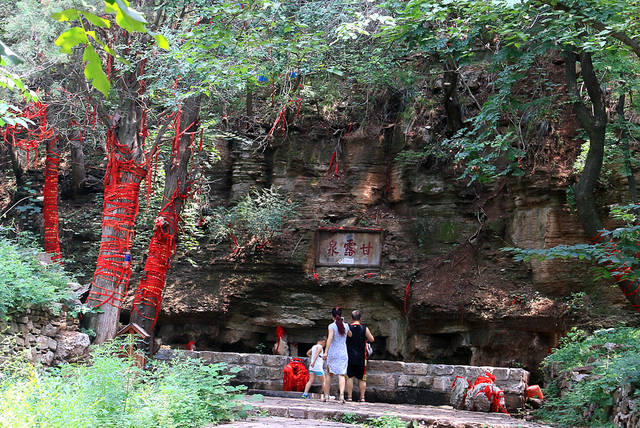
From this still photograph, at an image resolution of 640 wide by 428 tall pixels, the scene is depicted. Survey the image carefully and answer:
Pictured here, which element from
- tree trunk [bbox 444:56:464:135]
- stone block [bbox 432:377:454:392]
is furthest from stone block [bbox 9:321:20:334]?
tree trunk [bbox 444:56:464:135]

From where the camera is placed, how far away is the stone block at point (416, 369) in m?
10.3

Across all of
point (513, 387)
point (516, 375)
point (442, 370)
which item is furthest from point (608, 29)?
point (442, 370)

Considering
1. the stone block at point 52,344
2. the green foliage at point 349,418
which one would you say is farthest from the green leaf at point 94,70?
the stone block at point 52,344

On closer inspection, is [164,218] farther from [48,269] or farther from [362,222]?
[362,222]

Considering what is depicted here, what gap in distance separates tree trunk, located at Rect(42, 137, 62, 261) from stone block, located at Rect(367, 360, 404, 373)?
694 cm

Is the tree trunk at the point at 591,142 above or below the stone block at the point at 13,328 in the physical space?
above

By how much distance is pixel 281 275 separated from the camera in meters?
14.0

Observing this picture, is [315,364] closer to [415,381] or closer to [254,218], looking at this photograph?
[415,381]

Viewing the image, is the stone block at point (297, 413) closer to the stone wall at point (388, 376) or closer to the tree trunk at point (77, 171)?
the stone wall at point (388, 376)

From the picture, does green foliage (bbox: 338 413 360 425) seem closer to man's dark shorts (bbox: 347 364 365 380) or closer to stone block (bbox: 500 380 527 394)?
man's dark shorts (bbox: 347 364 365 380)

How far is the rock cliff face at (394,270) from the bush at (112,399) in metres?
7.00

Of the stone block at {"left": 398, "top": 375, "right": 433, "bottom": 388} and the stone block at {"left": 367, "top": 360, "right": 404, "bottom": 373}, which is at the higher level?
the stone block at {"left": 367, "top": 360, "right": 404, "bottom": 373}

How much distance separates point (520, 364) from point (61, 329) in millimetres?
8838

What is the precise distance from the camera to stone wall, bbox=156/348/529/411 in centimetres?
1012
